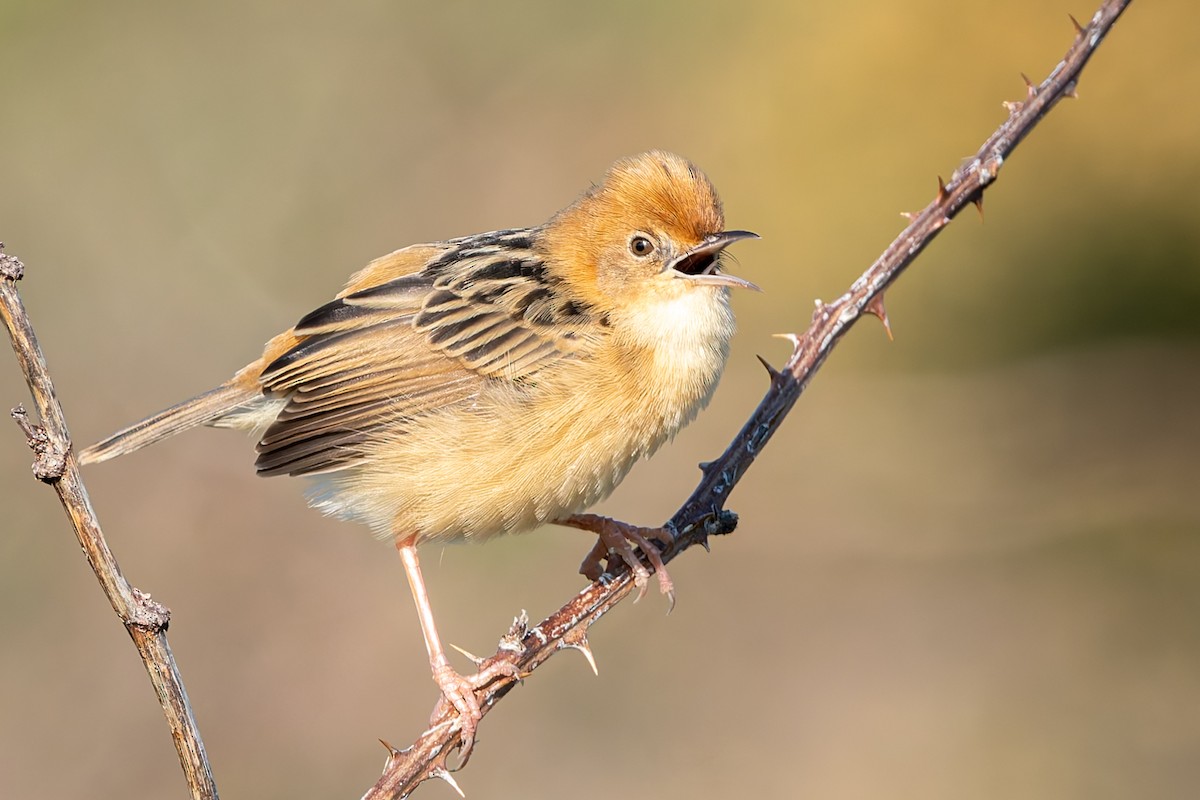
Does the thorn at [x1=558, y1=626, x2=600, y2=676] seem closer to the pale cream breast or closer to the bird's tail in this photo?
the pale cream breast

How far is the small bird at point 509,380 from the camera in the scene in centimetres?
465

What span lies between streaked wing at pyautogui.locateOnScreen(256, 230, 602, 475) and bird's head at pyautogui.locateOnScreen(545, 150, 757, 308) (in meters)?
0.16

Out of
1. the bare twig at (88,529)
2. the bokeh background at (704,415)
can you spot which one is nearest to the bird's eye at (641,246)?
the bare twig at (88,529)

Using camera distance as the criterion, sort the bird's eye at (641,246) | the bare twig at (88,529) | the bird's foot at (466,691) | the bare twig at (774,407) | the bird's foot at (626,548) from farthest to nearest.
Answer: the bird's eye at (641,246)
the bird's foot at (626,548)
the bird's foot at (466,691)
the bare twig at (774,407)
the bare twig at (88,529)

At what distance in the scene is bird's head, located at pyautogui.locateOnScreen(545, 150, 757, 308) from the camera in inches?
190

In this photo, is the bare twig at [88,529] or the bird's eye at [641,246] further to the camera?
the bird's eye at [641,246]

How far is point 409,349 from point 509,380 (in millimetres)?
544

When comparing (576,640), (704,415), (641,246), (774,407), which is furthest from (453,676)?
(704,415)

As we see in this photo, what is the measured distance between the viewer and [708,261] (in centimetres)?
504

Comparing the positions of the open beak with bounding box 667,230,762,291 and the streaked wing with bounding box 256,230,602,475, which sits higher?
the streaked wing with bounding box 256,230,602,475

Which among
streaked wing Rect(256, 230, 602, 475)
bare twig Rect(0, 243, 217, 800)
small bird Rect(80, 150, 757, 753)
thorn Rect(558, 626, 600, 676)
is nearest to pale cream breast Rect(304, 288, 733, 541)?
small bird Rect(80, 150, 757, 753)

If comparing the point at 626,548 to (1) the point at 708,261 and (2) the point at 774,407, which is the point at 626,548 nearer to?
(2) the point at 774,407

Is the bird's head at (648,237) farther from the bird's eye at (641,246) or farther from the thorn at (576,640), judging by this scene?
the thorn at (576,640)

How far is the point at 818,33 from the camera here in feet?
32.8
